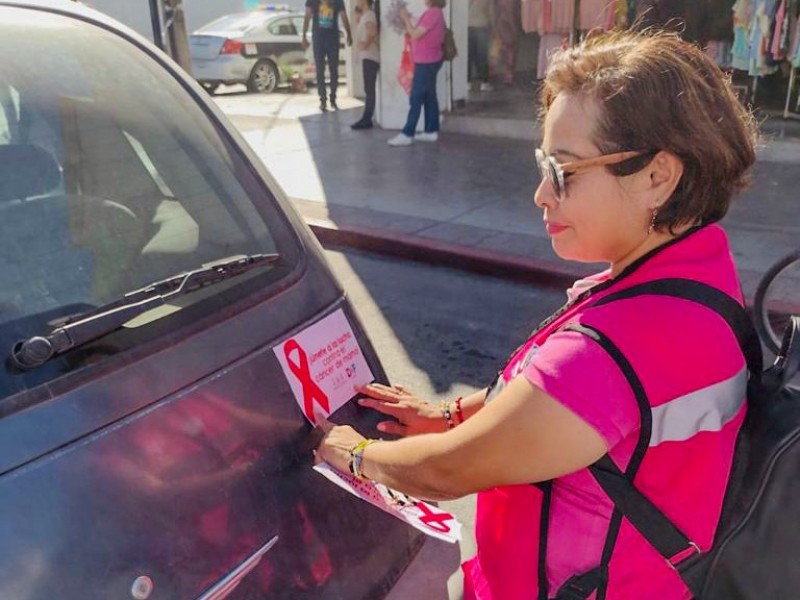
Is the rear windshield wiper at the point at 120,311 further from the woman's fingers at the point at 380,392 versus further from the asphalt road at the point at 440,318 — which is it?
the asphalt road at the point at 440,318

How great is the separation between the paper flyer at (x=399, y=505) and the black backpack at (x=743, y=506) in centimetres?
25

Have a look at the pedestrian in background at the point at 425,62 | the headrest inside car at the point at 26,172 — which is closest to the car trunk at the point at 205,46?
the pedestrian in background at the point at 425,62

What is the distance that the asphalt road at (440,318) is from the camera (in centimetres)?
428

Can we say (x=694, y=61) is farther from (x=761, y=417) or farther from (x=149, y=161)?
(x=149, y=161)

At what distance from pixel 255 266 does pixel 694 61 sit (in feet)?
2.93

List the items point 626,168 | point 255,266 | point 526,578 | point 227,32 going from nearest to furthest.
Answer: point 626,168
point 526,578
point 255,266
point 227,32

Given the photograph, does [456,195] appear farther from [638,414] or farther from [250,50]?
[250,50]

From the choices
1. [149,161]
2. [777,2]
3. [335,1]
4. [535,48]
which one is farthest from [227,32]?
[149,161]

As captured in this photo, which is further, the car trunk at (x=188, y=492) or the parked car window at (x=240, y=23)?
the parked car window at (x=240, y=23)

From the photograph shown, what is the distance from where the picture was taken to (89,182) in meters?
1.65

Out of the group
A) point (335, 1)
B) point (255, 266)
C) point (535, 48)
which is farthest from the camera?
point (535, 48)

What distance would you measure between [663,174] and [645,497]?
0.52m

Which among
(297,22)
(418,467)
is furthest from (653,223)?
(297,22)

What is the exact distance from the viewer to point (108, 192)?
1.63 metres
